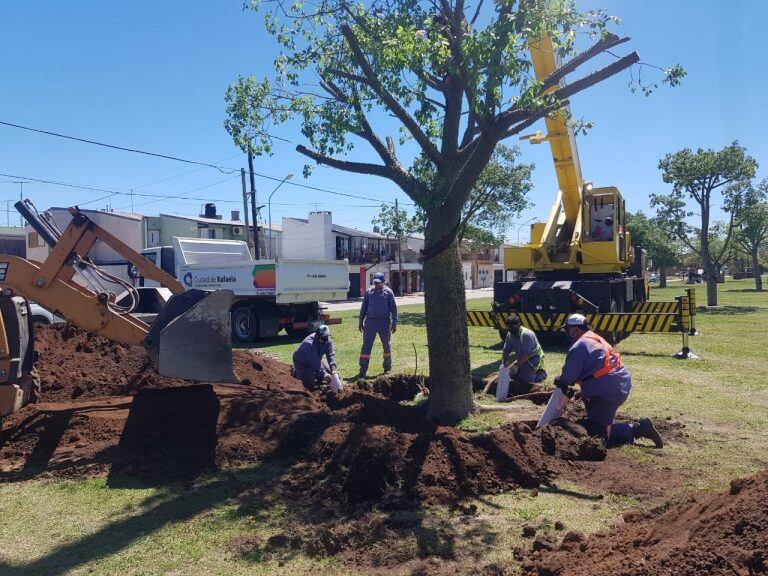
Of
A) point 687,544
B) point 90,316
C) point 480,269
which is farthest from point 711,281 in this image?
point 480,269

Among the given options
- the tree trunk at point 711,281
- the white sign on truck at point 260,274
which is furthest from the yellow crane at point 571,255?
the tree trunk at point 711,281

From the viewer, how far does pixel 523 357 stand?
8.59 m

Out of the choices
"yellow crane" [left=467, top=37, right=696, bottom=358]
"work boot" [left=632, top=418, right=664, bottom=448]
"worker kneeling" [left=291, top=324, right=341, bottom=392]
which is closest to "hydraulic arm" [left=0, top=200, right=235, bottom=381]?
"worker kneeling" [left=291, top=324, right=341, bottom=392]

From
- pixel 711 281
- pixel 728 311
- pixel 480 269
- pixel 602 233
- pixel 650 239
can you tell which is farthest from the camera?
pixel 480 269

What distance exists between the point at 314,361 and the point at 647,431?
14.2 ft

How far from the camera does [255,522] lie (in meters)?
4.43

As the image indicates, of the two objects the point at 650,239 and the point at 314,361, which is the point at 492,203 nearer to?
the point at 314,361

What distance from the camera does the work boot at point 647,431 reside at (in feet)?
19.5

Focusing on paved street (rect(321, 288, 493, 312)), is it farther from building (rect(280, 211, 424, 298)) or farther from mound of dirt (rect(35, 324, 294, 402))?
mound of dirt (rect(35, 324, 294, 402))

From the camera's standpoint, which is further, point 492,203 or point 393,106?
point 492,203

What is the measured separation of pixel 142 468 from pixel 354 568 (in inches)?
102

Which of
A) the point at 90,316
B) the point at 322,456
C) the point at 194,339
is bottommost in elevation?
the point at 322,456

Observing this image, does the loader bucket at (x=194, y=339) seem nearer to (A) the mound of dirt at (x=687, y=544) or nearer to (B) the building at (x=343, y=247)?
(A) the mound of dirt at (x=687, y=544)

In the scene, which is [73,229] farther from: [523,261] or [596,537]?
[523,261]
